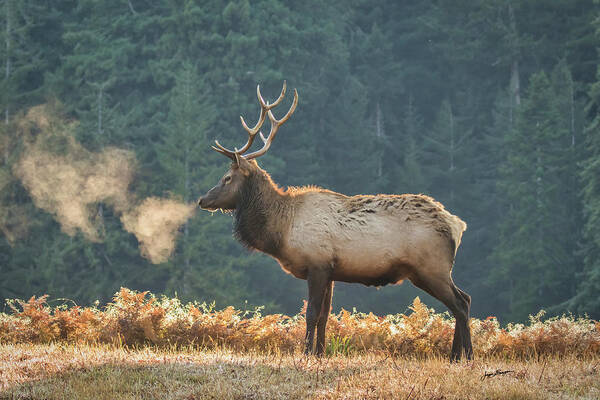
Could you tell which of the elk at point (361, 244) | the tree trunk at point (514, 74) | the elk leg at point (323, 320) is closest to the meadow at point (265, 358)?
the elk leg at point (323, 320)

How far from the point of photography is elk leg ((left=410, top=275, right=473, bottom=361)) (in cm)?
995

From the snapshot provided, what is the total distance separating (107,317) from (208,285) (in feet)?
87.3

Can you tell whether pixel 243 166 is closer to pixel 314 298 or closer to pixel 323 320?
pixel 314 298

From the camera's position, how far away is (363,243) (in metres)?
10.2

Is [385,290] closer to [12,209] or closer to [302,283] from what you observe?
[302,283]

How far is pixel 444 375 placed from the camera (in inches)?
326

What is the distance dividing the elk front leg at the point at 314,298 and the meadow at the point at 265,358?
30 cm

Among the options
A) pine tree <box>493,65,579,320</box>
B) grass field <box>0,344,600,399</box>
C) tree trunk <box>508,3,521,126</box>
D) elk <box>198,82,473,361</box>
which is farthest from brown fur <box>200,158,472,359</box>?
tree trunk <box>508,3,521,126</box>

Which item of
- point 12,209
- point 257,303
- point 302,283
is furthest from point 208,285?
point 12,209

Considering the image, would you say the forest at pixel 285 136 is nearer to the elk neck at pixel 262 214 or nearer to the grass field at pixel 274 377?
the elk neck at pixel 262 214

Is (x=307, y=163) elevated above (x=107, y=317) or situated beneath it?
elevated above

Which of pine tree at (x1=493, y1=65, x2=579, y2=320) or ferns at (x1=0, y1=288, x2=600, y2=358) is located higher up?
pine tree at (x1=493, y1=65, x2=579, y2=320)

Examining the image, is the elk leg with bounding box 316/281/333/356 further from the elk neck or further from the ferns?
the elk neck

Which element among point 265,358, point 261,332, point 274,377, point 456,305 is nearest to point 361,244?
point 456,305
